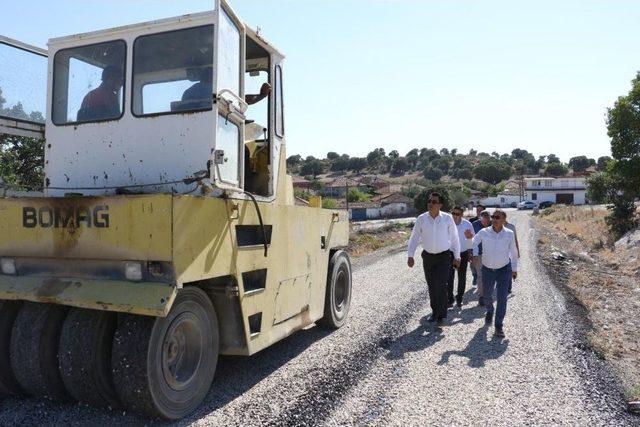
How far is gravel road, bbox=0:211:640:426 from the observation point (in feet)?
13.0

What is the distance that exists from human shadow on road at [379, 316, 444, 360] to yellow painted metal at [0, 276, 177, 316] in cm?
295

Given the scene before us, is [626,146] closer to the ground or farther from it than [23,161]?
farther from it

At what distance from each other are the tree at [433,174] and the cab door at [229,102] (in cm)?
12077

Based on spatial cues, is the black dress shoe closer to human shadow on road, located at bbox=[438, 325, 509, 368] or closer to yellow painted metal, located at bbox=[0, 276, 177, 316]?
human shadow on road, located at bbox=[438, 325, 509, 368]

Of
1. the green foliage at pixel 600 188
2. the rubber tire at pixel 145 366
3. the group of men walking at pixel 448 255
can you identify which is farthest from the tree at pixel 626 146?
the rubber tire at pixel 145 366

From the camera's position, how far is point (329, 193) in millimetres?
92000

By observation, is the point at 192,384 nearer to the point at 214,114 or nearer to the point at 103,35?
the point at 214,114

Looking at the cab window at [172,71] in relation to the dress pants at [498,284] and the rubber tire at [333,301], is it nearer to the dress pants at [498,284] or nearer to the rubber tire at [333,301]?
the rubber tire at [333,301]

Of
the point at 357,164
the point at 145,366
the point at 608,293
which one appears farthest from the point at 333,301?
the point at 357,164

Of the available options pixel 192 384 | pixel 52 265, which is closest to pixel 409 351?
pixel 192 384

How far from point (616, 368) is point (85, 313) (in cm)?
506

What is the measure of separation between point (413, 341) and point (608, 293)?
261 inches

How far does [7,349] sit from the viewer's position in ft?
13.1

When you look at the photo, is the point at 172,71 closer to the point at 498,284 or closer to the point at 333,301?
the point at 333,301
